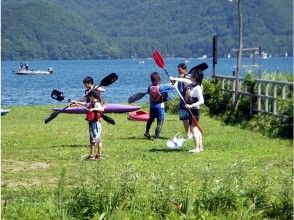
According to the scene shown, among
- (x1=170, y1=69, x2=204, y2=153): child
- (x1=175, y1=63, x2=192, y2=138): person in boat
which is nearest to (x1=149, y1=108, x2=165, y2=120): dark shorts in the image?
(x1=175, y1=63, x2=192, y2=138): person in boat

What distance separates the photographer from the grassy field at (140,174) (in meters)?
6.64

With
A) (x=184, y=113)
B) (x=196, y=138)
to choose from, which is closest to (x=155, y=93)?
(x=184, y=113)

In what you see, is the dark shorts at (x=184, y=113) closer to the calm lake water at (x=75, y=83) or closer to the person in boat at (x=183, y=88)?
the person in boat at (x=183, y=88)

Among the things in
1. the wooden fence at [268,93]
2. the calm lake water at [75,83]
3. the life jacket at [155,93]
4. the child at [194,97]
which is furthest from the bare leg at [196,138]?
the wooden fence at [268,93]

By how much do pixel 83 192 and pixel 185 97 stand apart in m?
6.28

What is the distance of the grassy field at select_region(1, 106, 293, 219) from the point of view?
262 inches

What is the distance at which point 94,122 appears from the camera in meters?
11.8

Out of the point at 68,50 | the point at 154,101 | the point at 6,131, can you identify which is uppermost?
the point at 154,101

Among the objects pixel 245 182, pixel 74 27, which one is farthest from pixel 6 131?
pixel 74 27

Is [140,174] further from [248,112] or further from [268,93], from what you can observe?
[248,112]

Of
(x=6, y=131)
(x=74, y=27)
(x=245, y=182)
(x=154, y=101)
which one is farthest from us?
(x=74, y=27)

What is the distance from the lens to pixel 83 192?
6805 millimetres

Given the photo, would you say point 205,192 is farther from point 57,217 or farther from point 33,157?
point 33,157

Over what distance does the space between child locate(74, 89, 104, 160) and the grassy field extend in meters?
0.26
